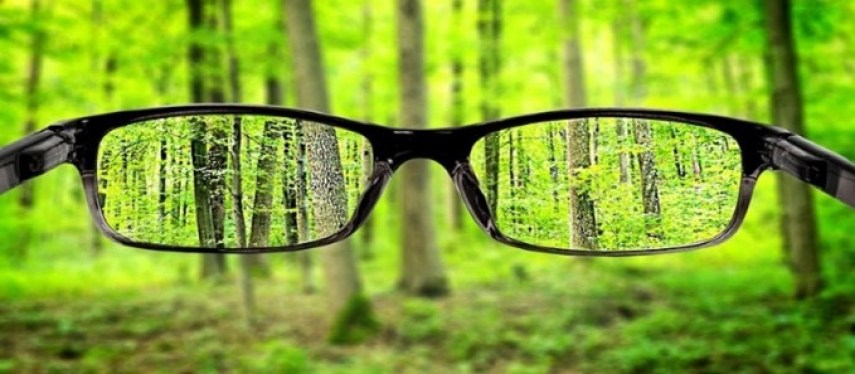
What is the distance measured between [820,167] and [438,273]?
9658 mm

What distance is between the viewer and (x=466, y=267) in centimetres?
1475

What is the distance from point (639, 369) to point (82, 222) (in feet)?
78.5

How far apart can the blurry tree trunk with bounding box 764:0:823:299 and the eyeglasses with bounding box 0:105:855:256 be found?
5.86 metres

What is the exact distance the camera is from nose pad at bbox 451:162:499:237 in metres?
1.24

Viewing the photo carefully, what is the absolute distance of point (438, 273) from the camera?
10.4 meters

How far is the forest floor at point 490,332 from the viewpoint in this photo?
20.0 feet

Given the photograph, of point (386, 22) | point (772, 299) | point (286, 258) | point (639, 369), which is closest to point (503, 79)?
point (386, 22)

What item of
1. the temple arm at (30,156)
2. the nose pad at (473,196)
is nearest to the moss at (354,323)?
the nose pad at (473,196)

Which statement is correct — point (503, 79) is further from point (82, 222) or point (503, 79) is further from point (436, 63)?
point (82, 222)

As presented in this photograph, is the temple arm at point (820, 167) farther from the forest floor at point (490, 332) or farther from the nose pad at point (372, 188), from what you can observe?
the forest floor at point (490, 332)

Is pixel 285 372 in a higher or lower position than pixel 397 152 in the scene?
lower

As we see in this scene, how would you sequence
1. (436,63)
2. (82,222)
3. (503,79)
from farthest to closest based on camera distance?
(82,222), (503,79), (436,63)

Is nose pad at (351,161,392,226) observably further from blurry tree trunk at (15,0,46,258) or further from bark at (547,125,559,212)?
blurry tree trunk at (15,0,46,258)

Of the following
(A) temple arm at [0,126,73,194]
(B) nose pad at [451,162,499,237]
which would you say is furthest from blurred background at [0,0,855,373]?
(A) temple arm at [0,126,73,194]
